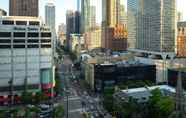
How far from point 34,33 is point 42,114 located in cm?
1870

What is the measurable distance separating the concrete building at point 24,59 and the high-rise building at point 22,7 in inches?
1776

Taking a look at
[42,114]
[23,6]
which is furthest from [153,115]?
[23,6]

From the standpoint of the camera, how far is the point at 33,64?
5903 cm

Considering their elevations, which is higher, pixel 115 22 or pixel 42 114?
pixel 115 22

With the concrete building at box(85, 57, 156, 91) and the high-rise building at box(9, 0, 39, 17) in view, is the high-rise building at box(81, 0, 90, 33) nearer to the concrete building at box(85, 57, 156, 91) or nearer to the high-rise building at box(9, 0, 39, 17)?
the high-rise building at box(9, 0, 39, 17)

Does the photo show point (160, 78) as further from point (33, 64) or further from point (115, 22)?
point (115, 22)

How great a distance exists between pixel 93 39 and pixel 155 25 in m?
78.6

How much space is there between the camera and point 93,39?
16850cm

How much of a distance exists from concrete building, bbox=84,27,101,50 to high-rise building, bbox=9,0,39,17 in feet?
202

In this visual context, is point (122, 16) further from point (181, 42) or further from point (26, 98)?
point (26, 98)

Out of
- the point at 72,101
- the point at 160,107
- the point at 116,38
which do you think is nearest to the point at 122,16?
the point at 116,38

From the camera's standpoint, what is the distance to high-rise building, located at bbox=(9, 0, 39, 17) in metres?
105

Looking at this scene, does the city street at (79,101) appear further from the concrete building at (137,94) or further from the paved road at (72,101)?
the concrete building at (137,94)

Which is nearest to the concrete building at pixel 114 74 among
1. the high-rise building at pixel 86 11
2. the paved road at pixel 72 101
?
the paved road at pixel 72 101
